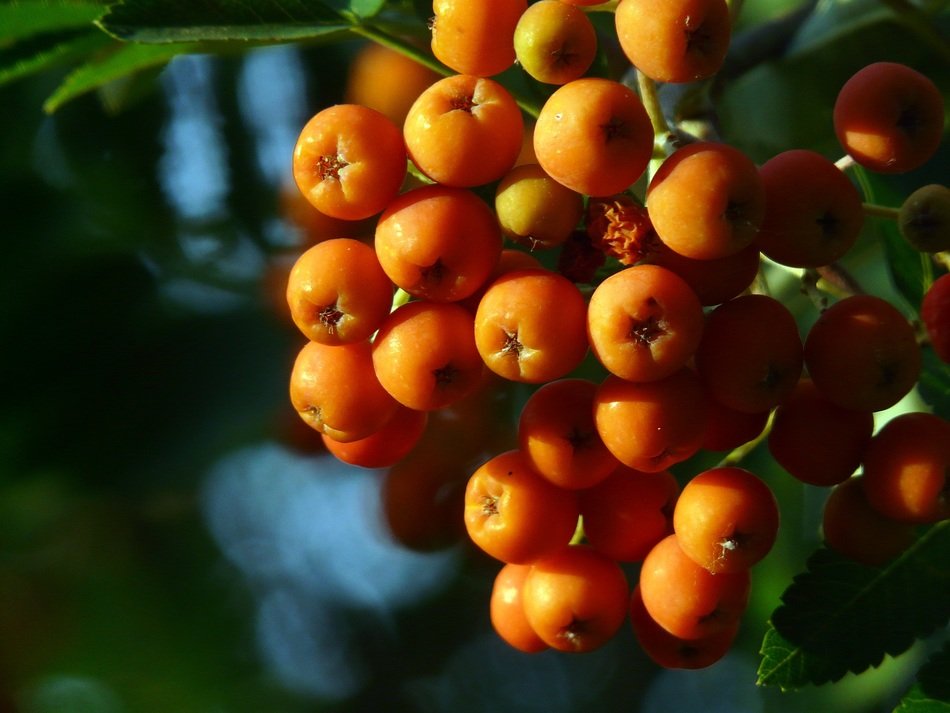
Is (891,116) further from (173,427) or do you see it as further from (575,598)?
(173,427)

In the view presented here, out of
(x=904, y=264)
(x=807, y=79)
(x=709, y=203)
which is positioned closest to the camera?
(x=709, y=203)

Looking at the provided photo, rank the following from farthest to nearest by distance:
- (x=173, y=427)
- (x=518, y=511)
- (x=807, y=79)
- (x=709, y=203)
→ (x=173, y=427) < (x=807, y=79) < (x=518, y=511) < (x=709, y=203)

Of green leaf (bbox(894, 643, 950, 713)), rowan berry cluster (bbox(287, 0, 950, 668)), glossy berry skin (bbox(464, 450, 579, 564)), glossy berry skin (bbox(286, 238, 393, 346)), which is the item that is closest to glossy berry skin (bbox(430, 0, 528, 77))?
rowan berry cluster (bbox(287, 0, 950, 668))

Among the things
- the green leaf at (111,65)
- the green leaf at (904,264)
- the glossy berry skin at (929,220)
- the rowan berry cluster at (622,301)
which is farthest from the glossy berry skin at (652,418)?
the green leaf at (111,65)

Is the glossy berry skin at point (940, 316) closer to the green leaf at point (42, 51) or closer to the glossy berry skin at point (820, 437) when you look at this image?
the glossy berry skin at point (820, 437)

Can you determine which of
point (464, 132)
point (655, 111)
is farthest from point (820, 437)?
point (464, 132)

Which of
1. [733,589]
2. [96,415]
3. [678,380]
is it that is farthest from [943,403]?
[96,415]

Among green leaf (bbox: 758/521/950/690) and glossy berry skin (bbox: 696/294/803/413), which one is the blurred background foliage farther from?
glossy berry skin (bbox: 696/294/803/413)
